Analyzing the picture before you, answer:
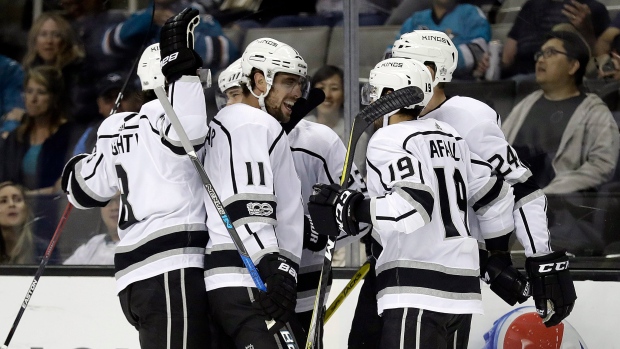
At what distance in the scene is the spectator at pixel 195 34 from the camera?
4.28 metres

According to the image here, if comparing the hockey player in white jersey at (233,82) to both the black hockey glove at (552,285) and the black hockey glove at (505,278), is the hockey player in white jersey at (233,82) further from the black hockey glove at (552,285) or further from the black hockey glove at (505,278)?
the black hockey glove at (552,285)

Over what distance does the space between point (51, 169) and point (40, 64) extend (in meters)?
0.55

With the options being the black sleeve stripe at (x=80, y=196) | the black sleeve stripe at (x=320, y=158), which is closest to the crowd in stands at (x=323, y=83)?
the black sleeve stripe at (x=320, y=158)

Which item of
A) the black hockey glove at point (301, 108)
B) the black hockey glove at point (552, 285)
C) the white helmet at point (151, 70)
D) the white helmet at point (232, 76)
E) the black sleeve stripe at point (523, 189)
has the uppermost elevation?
the white helmet at point (232, 76)

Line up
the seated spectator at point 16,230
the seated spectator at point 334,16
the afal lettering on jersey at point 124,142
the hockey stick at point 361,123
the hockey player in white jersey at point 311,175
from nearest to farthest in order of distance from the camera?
the hockey stick at point 361,123, the afal lettering on jersey at point 124,142, the hockey player in white jersey at point 311,175, the seated spectator at point 334,16, the seated spectator at point 16,230

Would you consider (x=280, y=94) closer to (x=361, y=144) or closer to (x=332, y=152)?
(x=332, y=152)

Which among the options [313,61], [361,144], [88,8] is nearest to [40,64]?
[88,8]

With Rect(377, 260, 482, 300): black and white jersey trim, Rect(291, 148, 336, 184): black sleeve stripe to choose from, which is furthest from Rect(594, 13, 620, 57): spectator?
Rect(377, 260, 482, 300): black and white jersey trim

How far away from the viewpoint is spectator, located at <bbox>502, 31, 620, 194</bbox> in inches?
148

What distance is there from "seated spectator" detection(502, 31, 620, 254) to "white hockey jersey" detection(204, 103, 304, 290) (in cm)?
140

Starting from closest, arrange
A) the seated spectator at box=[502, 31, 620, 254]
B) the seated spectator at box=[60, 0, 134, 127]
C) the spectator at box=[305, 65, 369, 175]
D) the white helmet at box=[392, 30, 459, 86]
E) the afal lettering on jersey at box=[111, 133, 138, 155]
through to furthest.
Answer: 1. the afal lettering on jersey at box=[111, 133, 138, 155]
2. the white helmet at box=[392, 30, 459, 86]
3. the seated spectator at box=[502, 31, 620, 254]
4. the spectator at box=[305, 65, 369, 175]
5. the seated spectator at box=[60, 0, 134, 127]

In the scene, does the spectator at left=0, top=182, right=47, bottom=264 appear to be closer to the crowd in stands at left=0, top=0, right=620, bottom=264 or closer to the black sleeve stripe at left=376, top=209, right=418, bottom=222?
the crowd in stands at left=0, top=0, right=620, bottom=264

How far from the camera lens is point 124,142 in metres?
2.72

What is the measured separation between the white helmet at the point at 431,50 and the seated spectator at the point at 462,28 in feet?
3.32
